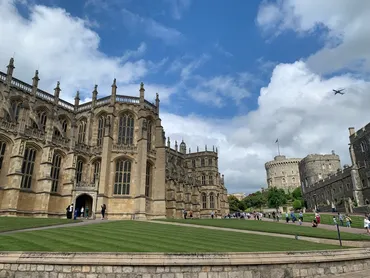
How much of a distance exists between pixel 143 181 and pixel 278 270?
90.9ft

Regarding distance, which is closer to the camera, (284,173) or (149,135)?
(149,135)

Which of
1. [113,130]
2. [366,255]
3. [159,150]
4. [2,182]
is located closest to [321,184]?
[159,150]

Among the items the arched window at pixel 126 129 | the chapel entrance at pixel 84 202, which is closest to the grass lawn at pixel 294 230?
the chapel entrance at pixel 84 202

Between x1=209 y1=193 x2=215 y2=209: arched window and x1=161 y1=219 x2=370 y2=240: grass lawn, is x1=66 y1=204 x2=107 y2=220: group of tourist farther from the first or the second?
x1=209 y1=193 x2=215 y2=209: arched window

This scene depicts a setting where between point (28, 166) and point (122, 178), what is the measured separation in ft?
37.2

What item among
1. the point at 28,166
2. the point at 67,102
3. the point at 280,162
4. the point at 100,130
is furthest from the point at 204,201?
the point at 280,162

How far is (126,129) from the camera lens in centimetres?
3984

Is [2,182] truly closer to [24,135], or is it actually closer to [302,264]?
[24,135]

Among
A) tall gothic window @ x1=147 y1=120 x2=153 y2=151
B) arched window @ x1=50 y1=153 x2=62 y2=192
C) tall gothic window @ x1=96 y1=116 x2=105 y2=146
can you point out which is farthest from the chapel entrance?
tall gothic window @ x1=147 y1=120 x2=153 y2=151

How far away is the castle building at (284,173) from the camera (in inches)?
4843

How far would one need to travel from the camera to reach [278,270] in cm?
966

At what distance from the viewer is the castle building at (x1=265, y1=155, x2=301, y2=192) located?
404 ft

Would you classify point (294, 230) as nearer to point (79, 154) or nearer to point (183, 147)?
point (79, 154)

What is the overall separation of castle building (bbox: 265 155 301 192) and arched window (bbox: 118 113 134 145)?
327 feet
